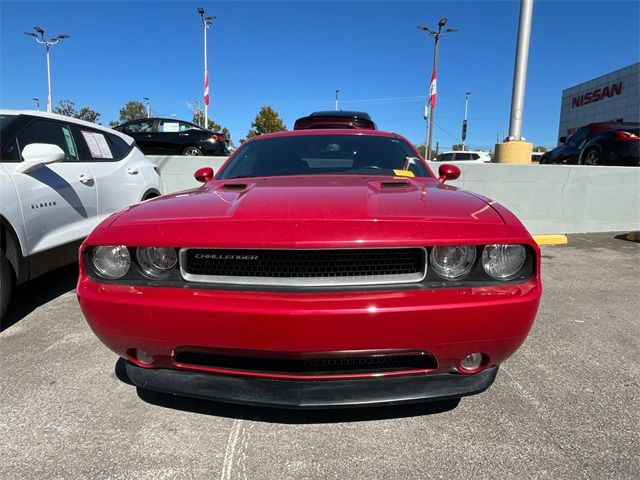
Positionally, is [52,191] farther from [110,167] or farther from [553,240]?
[553,240]

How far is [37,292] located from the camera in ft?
13.3

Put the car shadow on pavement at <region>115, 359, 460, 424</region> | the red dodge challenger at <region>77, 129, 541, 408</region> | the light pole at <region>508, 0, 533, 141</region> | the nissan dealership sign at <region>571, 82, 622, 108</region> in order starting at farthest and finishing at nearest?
the nissan dealership sign at <region>571, 82, 622, 108</region> → the light pole at <region>508, 0, 533, 141</region> → the car shadow on pavement at <region>115, 359, 460, 424</region> → the red dodge challenger at <region>77, 129, 541, 408</region>

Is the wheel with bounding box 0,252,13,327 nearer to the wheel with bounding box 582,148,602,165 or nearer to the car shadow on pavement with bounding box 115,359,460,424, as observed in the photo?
the car shadow on pavement with bounding box 115,359,460,424

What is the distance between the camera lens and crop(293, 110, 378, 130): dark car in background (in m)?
8.03

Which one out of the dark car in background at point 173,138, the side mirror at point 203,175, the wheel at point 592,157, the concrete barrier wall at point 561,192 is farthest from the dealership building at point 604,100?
the side mirror at point 203,175

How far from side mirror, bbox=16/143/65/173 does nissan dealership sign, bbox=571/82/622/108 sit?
106 feet

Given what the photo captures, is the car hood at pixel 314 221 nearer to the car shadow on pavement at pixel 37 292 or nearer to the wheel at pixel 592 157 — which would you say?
the car shadow on pavement at pixel 37 292

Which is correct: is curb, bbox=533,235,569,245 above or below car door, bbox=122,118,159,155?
below

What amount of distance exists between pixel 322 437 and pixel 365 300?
2.47ft

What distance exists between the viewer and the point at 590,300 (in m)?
3.97

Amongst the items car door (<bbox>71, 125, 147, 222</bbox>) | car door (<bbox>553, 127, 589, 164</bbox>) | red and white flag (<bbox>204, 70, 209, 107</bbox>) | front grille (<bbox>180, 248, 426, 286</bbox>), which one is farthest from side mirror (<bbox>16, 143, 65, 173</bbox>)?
Result: red and white flag (<bbox>204, 70, 209, 107</bbox>)

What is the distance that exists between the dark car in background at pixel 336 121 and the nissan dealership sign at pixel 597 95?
2641 cm

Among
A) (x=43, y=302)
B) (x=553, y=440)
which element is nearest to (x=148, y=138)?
(x=43, y=302)

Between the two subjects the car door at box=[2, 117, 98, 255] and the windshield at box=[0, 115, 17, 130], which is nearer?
the car door at box=[2, 117, 98, 255]
